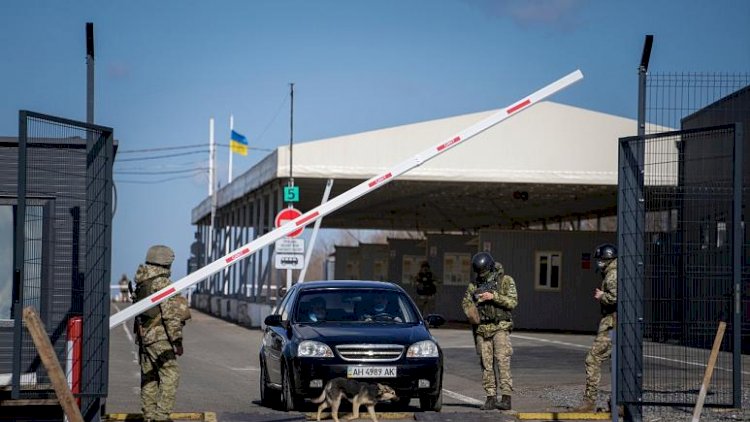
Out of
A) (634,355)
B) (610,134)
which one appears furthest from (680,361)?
(610,134)

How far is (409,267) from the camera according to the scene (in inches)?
2058

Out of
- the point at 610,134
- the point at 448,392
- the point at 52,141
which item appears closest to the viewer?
the point at 52,141

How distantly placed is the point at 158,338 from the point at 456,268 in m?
33.9

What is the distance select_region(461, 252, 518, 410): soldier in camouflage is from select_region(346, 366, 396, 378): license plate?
1078 millimetres

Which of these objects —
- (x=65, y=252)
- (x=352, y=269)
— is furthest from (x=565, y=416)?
(x=352, y=269)

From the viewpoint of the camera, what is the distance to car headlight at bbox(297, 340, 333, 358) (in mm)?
14523

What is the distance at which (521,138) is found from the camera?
108ft

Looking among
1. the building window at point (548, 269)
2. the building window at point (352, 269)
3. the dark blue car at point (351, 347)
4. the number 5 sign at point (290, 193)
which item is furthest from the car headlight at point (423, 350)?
the building window at point (352, 269)

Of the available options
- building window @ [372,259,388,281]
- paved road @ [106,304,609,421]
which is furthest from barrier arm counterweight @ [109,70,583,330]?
building window @ [372,259,388,281]

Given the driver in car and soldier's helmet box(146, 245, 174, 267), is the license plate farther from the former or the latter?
soldier's helmet box(146, 245, 174, 267)

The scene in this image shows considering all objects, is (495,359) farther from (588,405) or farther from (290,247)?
(290,247)

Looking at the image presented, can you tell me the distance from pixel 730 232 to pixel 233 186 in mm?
36692

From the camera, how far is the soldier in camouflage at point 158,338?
12188 mm

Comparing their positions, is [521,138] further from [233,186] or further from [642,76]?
[642,76]
